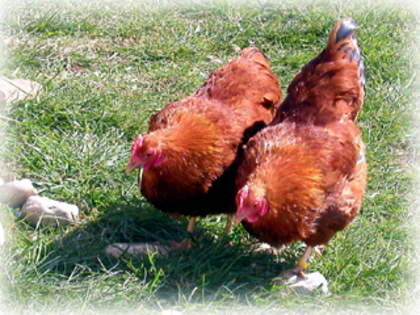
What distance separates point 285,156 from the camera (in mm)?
3691

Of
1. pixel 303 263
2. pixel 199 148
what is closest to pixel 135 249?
pixel 199 148

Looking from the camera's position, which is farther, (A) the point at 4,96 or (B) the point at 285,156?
(A) the point at 4,96

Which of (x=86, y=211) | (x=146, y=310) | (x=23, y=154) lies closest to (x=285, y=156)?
(x=146, y=310)

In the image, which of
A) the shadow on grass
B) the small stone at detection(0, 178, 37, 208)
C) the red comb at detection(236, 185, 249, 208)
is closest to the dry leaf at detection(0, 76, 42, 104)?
the small stone at detection(0, 178, 37, 208)

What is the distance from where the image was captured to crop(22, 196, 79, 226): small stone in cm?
412

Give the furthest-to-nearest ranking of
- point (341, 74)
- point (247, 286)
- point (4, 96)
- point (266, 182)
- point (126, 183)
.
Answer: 1. point (4, 96)
2. point (126, 183)
3. point (341, 74)
4. point (247, 286)
5. point (266, 182)

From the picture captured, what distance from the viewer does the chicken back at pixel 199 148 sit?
379 centimetres

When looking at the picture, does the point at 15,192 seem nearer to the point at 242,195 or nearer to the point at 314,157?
the point at 242,195

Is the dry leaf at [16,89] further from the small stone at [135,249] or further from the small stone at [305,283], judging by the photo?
the small stone at [305,283]

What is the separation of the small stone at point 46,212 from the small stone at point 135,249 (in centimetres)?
43

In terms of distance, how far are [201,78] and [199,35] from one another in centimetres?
78

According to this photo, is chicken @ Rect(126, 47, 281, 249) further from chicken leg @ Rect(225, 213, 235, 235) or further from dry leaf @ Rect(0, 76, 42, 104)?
dry leaf @ Rect(0, 76, 42, 104)

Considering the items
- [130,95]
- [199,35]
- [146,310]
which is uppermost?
[199,35]

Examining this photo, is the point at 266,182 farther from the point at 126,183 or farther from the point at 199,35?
the point at 199,35
